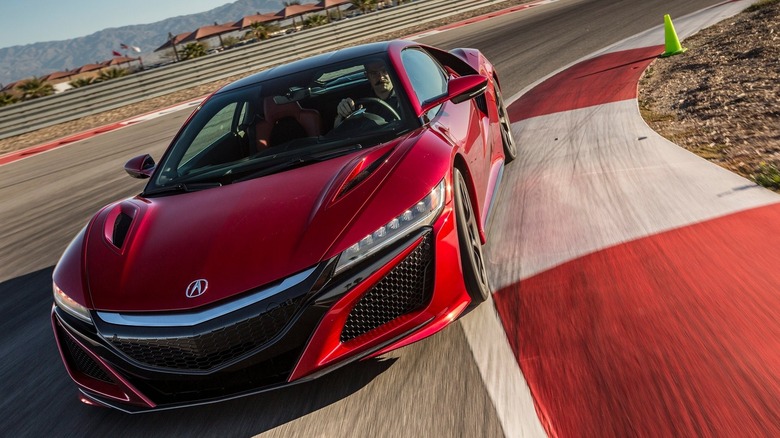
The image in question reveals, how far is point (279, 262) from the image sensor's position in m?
2.77

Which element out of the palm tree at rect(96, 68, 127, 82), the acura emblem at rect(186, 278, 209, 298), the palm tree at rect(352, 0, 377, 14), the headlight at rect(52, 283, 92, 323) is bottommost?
the palm tree at rect(352, 0, 377, 14)

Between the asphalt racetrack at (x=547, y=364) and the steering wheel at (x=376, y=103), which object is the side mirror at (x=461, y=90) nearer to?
the steering wheel at (x=376, y=103)

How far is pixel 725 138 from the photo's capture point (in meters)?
5.77

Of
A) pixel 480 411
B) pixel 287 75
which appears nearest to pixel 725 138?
pixel 287 75

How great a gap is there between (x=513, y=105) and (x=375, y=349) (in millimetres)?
6519

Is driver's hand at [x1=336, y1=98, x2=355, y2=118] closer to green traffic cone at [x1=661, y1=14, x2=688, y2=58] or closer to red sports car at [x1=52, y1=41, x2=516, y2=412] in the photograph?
red sports car at [x1=52, y1=41, x2=516, y2=412]

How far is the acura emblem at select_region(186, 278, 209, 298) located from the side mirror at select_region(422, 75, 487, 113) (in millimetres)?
1714

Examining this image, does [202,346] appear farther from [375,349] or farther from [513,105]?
[513,105]

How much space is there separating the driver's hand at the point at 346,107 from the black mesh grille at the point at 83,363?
6.13 feet

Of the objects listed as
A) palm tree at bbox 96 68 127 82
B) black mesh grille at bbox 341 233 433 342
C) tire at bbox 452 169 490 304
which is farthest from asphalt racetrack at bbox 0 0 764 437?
palm tree at bbox 96 68 127 82

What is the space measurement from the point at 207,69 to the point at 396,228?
66.1 ft

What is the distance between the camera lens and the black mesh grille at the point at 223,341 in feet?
8.75

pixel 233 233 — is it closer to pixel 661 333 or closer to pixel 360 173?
pixel 360 173

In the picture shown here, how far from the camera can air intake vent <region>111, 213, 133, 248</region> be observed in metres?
3.40
